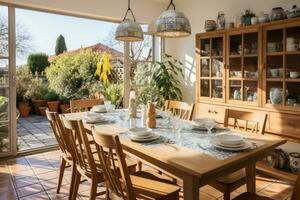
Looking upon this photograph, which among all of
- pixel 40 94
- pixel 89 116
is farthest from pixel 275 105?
pixel 40 94

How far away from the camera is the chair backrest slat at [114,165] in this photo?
145 cm

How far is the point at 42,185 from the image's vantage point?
9.18 ft

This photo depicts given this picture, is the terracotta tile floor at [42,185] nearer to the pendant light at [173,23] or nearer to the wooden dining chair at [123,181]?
the wooden dining chair at [123,181]

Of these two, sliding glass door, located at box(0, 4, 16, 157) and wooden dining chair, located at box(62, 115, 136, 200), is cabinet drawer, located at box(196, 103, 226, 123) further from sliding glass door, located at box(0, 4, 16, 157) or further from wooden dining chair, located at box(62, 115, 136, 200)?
sliding glass door, located at box(0, 4, 16, 157)

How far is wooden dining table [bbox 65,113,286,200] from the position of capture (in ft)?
4.46

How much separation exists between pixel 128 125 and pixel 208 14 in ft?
8.92

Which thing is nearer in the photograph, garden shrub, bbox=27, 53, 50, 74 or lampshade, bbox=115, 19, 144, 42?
lampshade, bbox=115, 19, 144, 42

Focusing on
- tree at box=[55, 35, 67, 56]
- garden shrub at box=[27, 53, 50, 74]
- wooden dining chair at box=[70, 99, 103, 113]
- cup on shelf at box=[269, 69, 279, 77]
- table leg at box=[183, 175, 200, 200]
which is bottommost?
table leg at box=[183, 175, 200, 200]

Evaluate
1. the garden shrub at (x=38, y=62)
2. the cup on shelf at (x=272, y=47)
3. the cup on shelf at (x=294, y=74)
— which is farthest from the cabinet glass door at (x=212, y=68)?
the garden shrub at (x=38, y=62)

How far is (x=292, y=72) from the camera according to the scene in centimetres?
282

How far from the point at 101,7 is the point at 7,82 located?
1.79m

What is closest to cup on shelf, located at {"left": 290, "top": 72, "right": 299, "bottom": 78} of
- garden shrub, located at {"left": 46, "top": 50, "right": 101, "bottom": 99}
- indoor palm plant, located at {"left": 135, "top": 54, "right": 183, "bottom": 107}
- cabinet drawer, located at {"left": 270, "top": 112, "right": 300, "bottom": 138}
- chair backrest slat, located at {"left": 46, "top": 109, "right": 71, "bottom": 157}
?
cabinet drawer, located at {"left": 270, "top": 112, "right": 300, "bottom": 138}

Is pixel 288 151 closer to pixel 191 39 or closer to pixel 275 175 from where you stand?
pixel 275 175

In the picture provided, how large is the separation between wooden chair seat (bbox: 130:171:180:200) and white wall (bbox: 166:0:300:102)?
8.88 ft
